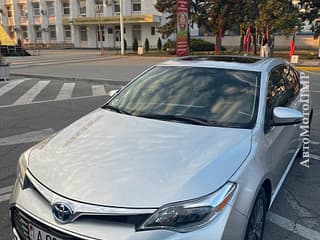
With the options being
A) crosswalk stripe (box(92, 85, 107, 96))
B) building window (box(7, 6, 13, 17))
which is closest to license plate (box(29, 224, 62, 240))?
crosswalk stripe (box(92, 85, 107, 96))

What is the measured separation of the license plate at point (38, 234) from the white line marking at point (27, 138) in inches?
154

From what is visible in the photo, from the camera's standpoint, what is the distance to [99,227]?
6.15 ft

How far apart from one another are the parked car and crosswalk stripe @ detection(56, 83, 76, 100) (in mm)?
7195

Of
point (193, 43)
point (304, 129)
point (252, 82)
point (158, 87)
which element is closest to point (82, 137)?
point (158, 87)

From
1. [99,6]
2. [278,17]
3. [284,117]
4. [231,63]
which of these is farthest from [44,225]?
[99,6]

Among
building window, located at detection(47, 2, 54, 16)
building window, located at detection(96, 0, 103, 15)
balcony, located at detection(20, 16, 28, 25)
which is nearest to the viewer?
building window, located at detection(96, 0, 103, 15)

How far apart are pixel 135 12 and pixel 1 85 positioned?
106ft

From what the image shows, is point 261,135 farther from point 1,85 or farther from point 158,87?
point 1,85

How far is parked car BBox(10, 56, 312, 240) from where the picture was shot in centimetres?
191

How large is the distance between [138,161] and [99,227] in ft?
1.74

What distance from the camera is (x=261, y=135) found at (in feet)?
8.96

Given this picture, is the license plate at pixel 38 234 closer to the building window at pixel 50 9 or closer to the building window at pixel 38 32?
the building window at pixel 50 9

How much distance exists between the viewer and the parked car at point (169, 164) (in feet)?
6.26

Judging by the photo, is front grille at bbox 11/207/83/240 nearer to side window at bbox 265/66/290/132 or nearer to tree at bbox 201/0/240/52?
side window at bbox 265/66/290/132
